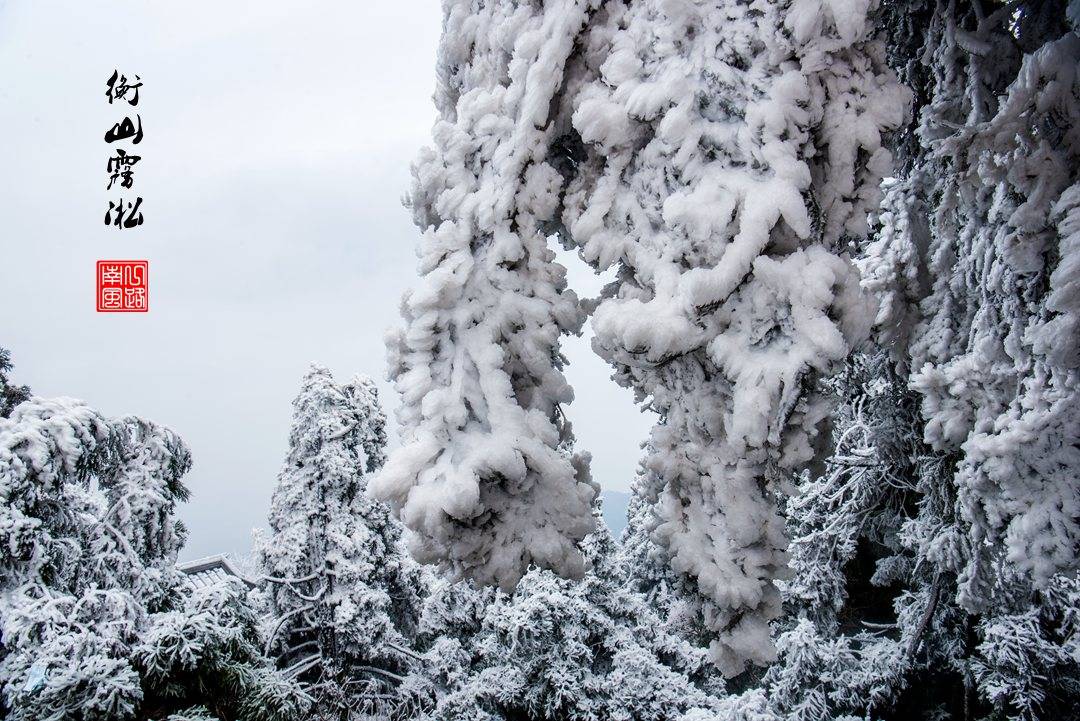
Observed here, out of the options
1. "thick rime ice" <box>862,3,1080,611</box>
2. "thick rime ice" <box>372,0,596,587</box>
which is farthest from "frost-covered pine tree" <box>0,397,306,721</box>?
"thick rime ice" <box>862,3,1080,611</box>

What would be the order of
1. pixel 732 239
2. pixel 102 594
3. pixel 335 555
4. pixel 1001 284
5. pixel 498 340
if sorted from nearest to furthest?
1. pixel 732 239
2. pixel 498 340
3. pixel 1001 284
4. pixel 102 594
5. pixel 335 555

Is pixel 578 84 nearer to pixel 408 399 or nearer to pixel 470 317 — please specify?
pixel 470 317

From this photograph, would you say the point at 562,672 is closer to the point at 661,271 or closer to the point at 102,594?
the point at 102,594

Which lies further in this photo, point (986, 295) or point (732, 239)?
point (986, 295)

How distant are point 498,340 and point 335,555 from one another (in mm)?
8552

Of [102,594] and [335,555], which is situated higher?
[335,555]

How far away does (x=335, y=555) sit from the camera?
33.3 feet

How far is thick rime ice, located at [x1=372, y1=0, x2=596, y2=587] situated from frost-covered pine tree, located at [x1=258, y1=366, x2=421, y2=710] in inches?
318

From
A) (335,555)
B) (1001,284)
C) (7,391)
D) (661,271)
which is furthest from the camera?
(335,555)

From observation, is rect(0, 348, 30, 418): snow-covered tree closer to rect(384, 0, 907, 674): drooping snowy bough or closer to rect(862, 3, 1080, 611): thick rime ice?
rect(384, 0, 907, 674): drooping snowy bough

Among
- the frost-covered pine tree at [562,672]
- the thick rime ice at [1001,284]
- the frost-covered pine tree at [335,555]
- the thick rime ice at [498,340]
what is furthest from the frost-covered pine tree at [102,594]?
the frost-covered pine tree at [335,555]

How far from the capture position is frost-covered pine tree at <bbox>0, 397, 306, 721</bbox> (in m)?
3.67

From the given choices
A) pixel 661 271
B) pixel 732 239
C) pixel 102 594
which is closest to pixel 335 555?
pixel 102 594

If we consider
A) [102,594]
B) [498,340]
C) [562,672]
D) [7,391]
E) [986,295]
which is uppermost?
[7,391]
